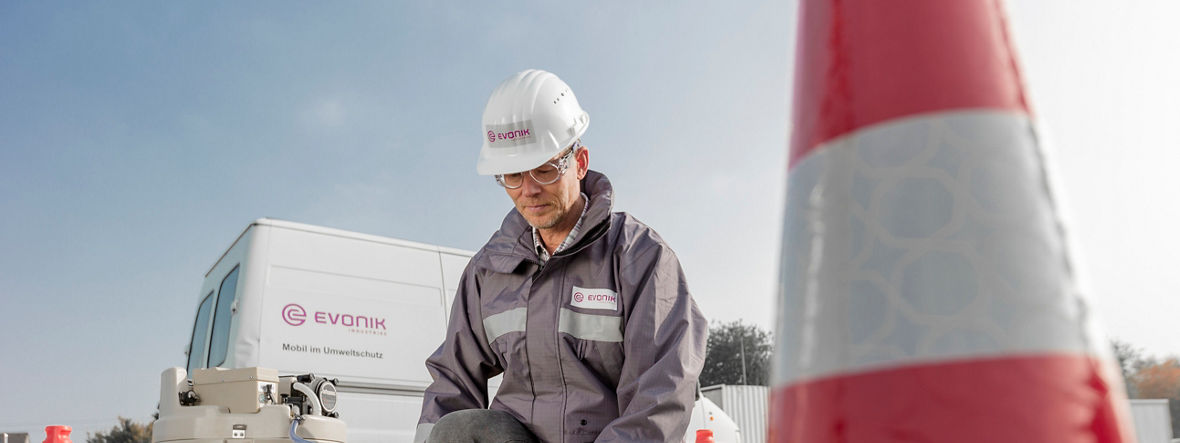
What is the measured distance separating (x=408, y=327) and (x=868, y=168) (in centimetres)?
550

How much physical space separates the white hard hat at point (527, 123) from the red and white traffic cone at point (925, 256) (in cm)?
214

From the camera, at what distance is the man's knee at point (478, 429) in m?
2.60

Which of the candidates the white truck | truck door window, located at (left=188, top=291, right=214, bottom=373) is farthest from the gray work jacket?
truck door window, located at (left=188, top=291, right=214, bottom=373)

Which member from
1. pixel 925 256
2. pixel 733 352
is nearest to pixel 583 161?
pixel 925 256

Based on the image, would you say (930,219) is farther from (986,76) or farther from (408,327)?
(408,327)

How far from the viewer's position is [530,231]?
121 inches

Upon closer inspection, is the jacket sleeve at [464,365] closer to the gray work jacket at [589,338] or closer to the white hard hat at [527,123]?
the gray work jacket at [589,338]

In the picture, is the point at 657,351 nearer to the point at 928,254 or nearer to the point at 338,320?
the point at 928,254

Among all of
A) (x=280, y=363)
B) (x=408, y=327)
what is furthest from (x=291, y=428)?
(x=408, y=327)

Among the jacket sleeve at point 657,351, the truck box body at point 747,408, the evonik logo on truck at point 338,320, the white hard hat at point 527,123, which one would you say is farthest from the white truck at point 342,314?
the truck box body at point 747,408

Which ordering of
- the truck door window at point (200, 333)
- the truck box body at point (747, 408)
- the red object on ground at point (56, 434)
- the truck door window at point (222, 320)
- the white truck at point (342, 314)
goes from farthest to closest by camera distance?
the truck box body at point (747, 408)
the truck door window at point (200, 333)
the truck door window at point (222, 320)
the white truck at point (342, 314)
the red object on ground at point (56, 434)

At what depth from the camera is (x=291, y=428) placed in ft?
12.8

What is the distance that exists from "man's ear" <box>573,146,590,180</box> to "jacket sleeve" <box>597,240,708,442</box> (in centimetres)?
38

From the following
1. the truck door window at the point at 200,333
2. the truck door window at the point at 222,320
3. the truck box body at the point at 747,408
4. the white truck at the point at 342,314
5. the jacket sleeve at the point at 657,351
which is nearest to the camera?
the jacket sleeve at the point at 657,351
